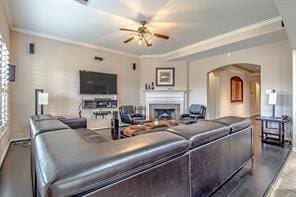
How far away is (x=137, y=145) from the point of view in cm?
129

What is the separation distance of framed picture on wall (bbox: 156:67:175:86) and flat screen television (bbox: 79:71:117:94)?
1831 mm

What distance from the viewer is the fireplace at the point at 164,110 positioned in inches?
308

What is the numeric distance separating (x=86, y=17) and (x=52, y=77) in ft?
7.92

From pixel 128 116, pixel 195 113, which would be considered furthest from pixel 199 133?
pixel 195 113

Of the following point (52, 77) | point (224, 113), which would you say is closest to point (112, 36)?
point (52, 77)

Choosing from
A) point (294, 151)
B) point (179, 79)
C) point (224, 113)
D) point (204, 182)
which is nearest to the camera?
point (204, 182)

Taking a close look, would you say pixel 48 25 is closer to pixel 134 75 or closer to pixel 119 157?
pixel 134 75

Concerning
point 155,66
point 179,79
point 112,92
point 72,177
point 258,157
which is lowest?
point 258,157

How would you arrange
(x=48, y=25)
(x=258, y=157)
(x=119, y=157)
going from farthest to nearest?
(x=48, y=25)
(x=258, y=157)
(x=119, y=157)

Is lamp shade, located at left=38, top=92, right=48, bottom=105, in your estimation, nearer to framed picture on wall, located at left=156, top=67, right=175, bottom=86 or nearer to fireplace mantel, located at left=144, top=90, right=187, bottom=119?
fireplace mantel, located at left=144, top=90, right=187, bottom=119

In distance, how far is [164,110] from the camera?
7973 mm

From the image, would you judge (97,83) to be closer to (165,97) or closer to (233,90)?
(165,97)

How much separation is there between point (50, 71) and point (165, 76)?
4.30 m

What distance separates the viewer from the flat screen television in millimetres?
6277
